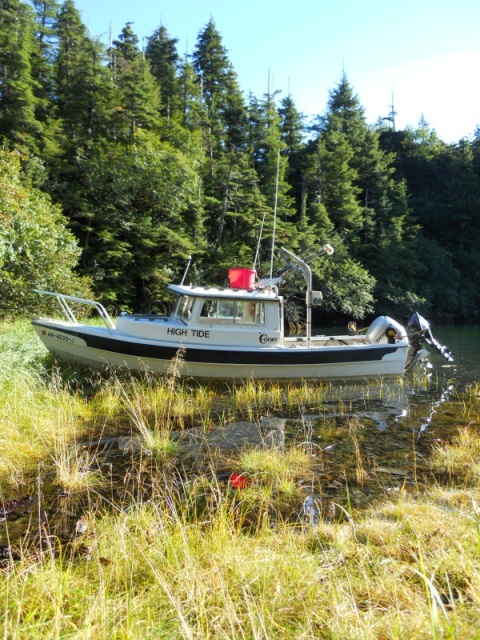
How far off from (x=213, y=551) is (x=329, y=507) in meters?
1.56

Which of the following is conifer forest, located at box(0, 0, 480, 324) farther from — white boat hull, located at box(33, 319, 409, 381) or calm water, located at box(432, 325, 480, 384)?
calm water, located at box(432, 325, 480, 384)

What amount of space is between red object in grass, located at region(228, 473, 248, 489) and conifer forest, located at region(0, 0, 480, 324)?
1026cm

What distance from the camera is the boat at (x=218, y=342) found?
30.2 feet

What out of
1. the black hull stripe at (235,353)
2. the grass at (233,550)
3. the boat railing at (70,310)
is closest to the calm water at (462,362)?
the black hull stripe at (235,353)

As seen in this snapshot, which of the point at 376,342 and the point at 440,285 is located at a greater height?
the point at 440,285

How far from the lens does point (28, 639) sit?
6.27 feet

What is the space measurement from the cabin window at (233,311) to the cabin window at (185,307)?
1.03 ft

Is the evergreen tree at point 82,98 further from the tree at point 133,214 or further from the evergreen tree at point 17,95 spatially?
the tree at point 133,214

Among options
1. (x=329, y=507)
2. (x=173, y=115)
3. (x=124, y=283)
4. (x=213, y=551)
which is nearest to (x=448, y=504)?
(x=329, y=507)

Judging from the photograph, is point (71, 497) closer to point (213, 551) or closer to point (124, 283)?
point (213, 551)

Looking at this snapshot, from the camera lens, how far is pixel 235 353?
9391 mm

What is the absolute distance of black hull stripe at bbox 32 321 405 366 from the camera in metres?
9.11

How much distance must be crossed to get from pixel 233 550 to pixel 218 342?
270 inches

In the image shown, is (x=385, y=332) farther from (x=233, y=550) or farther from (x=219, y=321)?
(x=233, y=550)
